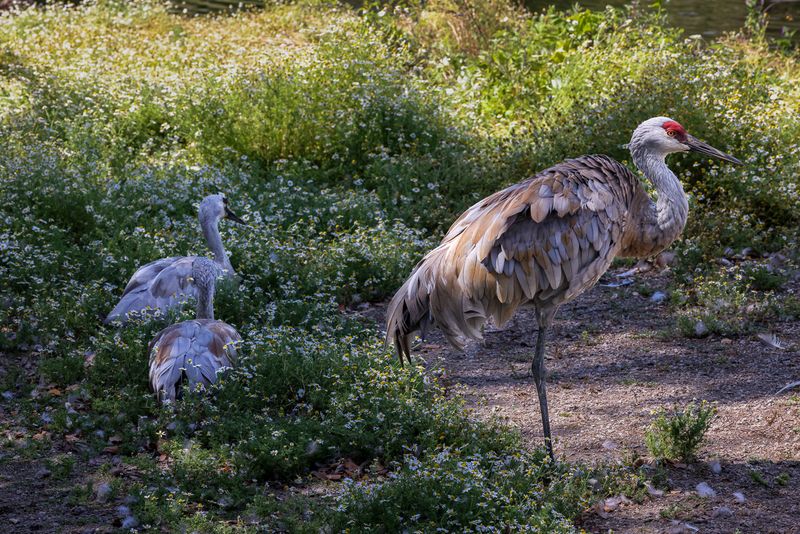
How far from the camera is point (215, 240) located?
297 inches

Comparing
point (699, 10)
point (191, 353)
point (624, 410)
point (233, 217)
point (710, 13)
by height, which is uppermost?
point (699, 10)

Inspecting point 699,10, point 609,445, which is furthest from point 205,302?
point 699,10

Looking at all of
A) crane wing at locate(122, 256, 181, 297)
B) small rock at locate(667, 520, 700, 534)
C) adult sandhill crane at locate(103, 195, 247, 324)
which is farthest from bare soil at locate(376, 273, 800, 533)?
crane wing at locate(122, 256, 181, 297)

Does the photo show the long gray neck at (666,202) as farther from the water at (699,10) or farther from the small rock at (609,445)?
the water at (699,10)

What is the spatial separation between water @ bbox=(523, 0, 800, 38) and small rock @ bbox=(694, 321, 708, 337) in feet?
35.3

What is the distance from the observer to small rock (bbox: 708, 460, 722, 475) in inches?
213

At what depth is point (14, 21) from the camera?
1523 centimetres

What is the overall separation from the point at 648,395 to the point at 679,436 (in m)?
1.07

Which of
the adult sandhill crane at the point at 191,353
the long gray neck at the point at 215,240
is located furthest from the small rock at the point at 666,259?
the adult sandhill crane at the point at 191,353

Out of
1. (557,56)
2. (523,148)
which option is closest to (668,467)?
(523,148)

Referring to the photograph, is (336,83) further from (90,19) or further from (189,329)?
(90,19)

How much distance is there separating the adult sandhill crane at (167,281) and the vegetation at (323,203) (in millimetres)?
208

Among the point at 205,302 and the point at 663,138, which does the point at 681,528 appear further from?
the point at 205,302

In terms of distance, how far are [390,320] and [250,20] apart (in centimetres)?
1226
